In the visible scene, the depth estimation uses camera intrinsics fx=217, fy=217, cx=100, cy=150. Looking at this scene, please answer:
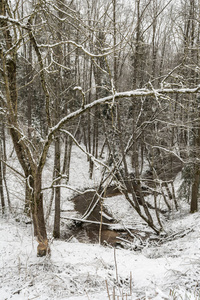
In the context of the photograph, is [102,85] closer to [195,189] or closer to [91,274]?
[91,274]

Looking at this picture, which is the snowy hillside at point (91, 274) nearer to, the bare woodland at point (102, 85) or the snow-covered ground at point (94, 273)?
the snow-covered ground at point (94, 273)

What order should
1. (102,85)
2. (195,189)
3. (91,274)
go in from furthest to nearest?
(195,189), (102,85), (91,274)

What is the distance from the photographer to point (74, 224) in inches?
436

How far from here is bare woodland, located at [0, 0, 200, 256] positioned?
4.11m

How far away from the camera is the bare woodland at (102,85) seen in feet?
13.5

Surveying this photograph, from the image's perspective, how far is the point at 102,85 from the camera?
5895 millimetres

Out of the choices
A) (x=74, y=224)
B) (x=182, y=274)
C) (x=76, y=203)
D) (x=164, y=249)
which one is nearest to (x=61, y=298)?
(x=182, y=274)

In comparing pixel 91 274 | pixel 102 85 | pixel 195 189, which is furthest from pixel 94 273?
pixel 195 189

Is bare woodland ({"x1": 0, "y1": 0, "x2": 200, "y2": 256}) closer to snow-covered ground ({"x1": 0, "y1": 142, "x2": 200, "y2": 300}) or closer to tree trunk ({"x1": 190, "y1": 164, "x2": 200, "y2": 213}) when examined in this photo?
tree trunk ({"x1": 190, "y1": 164, "x2": 200, "y2": 213})

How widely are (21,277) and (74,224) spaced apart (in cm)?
673

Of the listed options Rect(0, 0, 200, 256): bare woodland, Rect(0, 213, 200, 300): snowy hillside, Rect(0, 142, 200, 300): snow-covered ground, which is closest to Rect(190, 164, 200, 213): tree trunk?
Rect(0, 0, 200, 256): bare woodland

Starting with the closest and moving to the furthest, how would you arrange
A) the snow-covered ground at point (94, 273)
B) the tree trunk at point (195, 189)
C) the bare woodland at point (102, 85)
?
1. the snow-covered ground at point (94, 273)
2. the bare woodland at point (102, 85)
3. the tree trunk at point (195, 189)

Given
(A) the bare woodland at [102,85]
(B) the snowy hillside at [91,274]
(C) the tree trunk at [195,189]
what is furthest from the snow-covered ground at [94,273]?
(C) the tree trunk at [195,189]

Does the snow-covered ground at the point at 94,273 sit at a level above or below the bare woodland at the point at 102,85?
below
